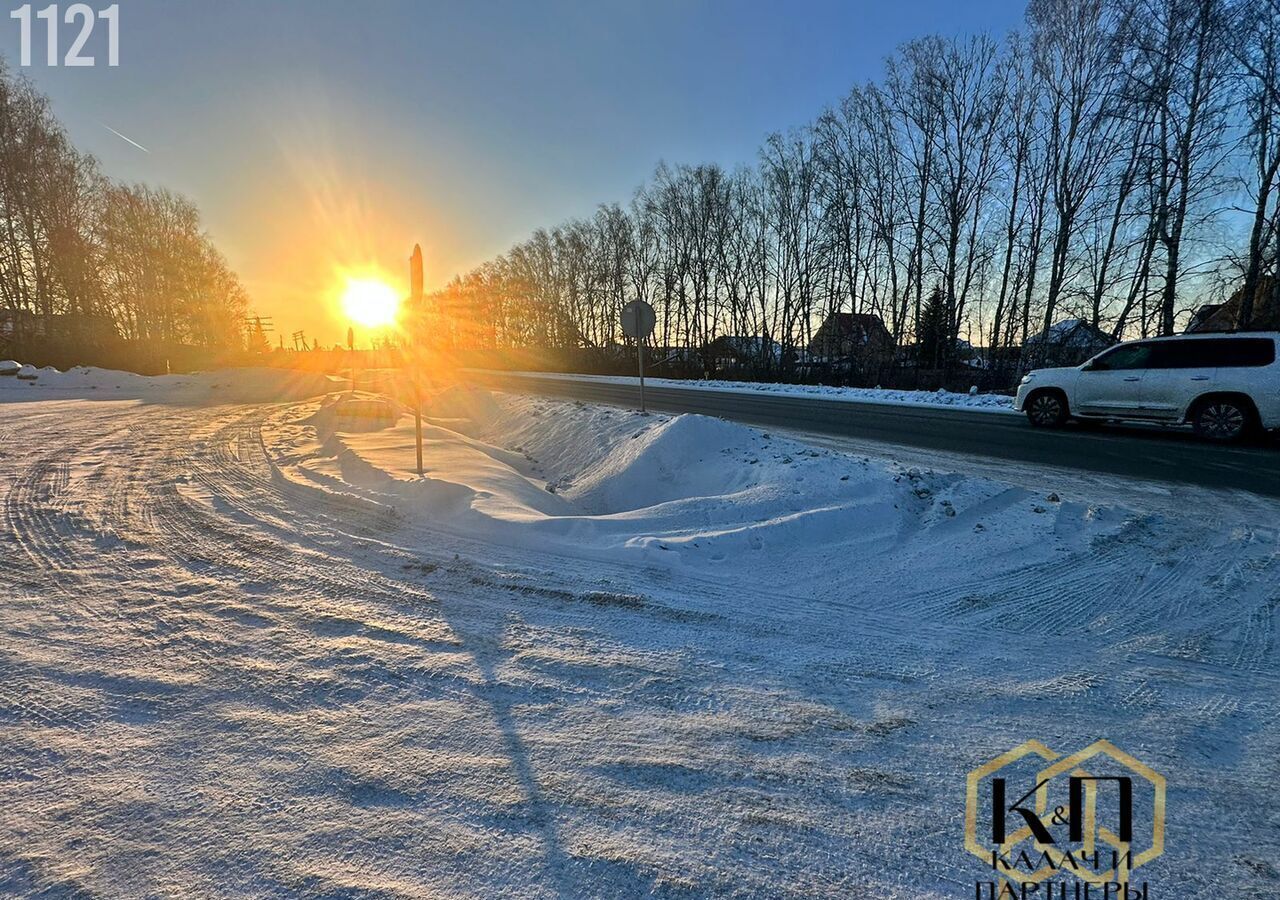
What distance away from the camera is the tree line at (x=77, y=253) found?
1192 inches

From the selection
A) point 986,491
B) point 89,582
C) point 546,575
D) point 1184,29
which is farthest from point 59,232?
point 1184,29

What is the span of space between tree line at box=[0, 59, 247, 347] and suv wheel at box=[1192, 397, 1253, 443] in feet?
164

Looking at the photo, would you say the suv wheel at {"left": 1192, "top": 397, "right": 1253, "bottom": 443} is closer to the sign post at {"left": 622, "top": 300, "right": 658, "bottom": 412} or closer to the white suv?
the white suv

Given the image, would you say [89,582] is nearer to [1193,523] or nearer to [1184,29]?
[1193,523]

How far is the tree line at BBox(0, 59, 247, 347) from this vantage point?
30.3 meters

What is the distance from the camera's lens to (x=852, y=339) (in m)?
30.9

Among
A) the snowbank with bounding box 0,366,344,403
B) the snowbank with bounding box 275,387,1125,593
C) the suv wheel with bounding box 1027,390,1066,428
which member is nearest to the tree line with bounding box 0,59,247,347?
the snowbank with bounding box 0,366,344,403

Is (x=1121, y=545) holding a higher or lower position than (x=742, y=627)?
higher

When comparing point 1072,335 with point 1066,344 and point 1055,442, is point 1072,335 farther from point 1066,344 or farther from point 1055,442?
point 1055,442

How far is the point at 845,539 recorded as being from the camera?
4.62 metres

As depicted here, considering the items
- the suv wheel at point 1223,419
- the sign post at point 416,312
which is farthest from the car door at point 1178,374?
the sign post at point 416,312

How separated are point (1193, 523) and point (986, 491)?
65.7 inches

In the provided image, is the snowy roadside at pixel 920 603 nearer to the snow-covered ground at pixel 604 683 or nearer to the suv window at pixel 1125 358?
the snow-covered ground at pixel 604 683

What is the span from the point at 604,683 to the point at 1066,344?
27.4 metres
